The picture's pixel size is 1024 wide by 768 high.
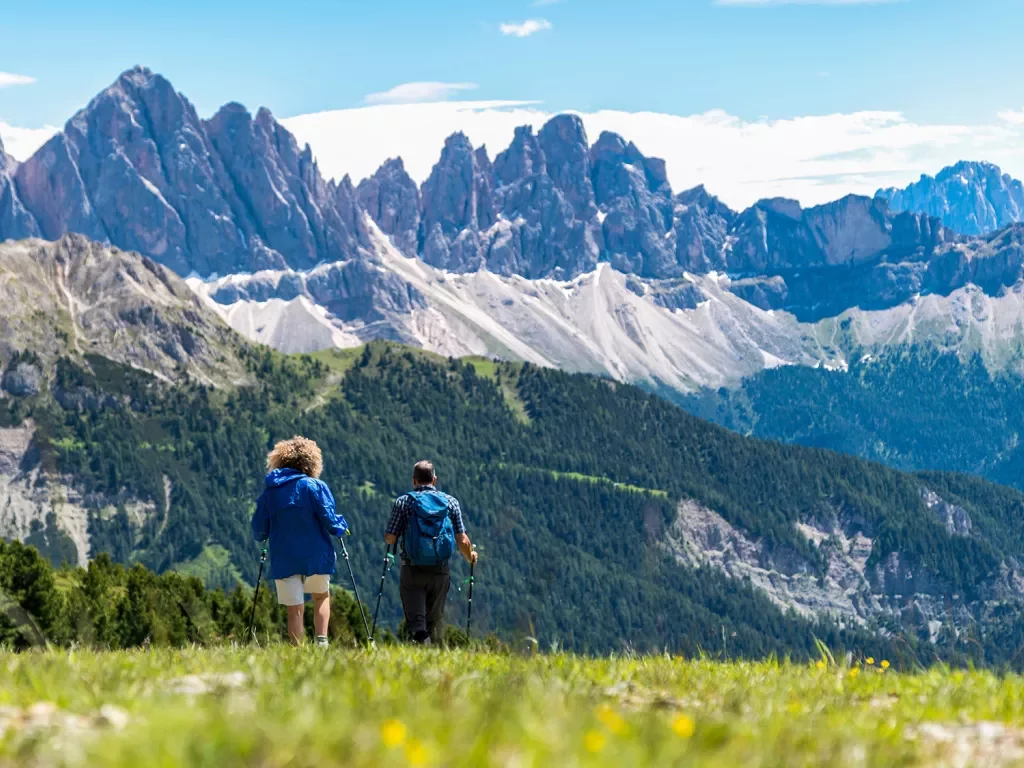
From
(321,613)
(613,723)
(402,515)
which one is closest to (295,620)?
(321,613)

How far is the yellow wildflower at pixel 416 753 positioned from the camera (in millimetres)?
6363

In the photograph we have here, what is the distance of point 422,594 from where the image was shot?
73.8 feet

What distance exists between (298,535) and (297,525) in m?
0.16

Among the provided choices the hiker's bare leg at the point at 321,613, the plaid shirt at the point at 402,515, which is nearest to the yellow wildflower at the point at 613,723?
the hiker's bare leg at the point at 321,613

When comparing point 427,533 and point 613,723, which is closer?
point 613,723

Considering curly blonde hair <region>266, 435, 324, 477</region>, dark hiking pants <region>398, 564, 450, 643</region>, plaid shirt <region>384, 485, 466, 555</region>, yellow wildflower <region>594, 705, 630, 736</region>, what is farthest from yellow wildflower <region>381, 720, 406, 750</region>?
dark hiking pants <region>398, 564, 450, 643</region>

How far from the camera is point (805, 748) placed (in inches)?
310

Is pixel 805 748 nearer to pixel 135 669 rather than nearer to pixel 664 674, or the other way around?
pixel 664 674

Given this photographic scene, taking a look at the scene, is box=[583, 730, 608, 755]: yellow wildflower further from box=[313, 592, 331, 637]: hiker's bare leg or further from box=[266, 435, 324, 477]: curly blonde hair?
box=[266, 435, 324, 477]: curly blonde hair

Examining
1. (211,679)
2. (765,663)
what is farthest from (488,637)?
(211,679)

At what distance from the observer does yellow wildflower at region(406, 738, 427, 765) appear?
636 centimetres

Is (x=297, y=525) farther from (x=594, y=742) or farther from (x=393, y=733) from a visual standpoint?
(x=594, y=742)

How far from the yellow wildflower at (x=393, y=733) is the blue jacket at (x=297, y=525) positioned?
42.0 feet

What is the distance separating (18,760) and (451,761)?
2285mm
